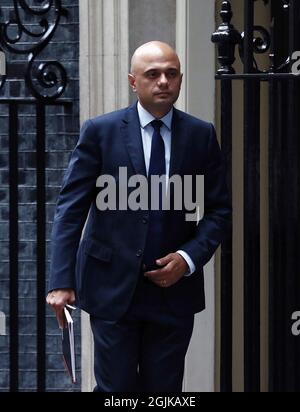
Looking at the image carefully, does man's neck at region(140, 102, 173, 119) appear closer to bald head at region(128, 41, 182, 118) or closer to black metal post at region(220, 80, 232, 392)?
bald head at region(128, 41, 182, 118)

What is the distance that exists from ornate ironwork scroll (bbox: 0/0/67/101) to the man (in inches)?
54.5

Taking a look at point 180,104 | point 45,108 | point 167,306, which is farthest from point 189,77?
point 167,306

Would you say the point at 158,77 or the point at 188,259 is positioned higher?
the point at 158,77

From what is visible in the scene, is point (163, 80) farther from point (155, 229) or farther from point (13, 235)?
point (13, 235)

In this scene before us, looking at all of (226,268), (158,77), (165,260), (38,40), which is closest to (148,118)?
(158,77)

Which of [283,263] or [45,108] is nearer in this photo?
[283,263]

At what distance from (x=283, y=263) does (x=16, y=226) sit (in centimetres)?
151

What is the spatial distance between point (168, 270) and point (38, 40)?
220 centimetres

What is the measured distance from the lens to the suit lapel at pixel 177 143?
17.0 feet

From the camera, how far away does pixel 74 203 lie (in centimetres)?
516

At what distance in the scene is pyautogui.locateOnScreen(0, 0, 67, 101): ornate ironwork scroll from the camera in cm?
651

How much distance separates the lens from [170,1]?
636 centimetres

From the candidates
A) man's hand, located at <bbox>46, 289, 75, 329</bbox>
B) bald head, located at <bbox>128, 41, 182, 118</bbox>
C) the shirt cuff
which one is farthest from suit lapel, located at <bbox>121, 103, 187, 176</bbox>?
man's hand, located at <bbox>46, 289, 75, 329</bbox>
